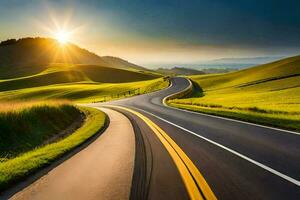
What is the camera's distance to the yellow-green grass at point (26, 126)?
15.1 metres

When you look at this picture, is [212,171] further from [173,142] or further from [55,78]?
[55,78]

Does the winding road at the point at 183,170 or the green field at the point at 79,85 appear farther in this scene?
the green field at the point at 79,85

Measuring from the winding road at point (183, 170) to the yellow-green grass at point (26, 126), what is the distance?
4.54m

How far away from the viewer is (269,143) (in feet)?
35.6

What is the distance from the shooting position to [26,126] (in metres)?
17.4

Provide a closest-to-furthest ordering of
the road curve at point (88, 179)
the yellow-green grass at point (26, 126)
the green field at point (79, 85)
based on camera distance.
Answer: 1. the road curve at point (88, 179)
2. the yellow-green grass at point (26, 126)
3. the green field at point (79, 85)

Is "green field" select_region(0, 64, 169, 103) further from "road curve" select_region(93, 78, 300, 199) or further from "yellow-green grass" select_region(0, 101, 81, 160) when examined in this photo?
"road curve" select_region(93, 78, 300, 199)

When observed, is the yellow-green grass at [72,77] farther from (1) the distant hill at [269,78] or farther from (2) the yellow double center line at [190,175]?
(2) the yellow double center line at [190,175]

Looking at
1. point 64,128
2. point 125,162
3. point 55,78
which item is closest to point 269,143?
point 125,162

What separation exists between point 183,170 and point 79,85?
101815 mm

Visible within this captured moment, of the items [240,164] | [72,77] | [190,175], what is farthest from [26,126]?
[72,77]

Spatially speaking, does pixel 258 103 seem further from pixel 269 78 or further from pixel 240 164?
pixel 269 78

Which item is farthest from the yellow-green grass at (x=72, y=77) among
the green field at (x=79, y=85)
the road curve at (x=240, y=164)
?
→ the road curve at (x=240, y=164)

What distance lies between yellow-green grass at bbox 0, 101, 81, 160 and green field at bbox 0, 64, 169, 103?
47422mm
